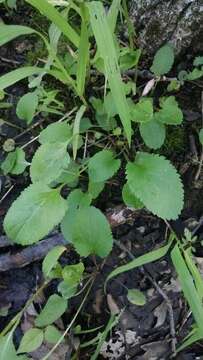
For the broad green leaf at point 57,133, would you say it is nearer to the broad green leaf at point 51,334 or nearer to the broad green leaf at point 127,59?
the broad green leaf at point 127,59

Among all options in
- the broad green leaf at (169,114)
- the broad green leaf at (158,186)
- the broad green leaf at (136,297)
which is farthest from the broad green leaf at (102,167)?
the broad green leaf at (136,297)

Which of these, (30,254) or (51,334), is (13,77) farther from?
(51,334)

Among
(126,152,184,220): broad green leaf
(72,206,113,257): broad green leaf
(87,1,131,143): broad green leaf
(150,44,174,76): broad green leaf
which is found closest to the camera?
(87,1,131,143): broad green leaf

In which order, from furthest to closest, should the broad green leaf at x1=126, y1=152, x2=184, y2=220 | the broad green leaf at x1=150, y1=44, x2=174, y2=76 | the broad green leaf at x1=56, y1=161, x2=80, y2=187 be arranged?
the broad green leaf at x1=150, y1=44, x2=174, y2=76 → the broad green leaf at x1=56, y1=161, x2=80, y2=187 → the broad green leaf at x1=126, y1=152, x2=184, y2=220

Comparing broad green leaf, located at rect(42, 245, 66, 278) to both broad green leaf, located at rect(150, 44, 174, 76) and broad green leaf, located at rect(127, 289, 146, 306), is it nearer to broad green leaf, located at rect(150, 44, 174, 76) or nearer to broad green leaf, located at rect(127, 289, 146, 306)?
broad green leaf, located at rect(127, 289, 146, 306)

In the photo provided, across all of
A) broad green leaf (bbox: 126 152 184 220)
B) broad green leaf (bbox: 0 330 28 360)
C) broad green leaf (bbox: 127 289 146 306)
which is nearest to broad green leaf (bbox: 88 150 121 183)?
broad green leaf (bbox: 126 152 184 220)

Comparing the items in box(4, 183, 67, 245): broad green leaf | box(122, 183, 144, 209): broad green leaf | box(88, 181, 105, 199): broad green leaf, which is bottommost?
box(122, 183, 144, 209): broad green leaf

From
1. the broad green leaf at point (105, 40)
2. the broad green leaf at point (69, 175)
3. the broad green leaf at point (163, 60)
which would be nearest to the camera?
the broad green leaf at point (105, 40)
